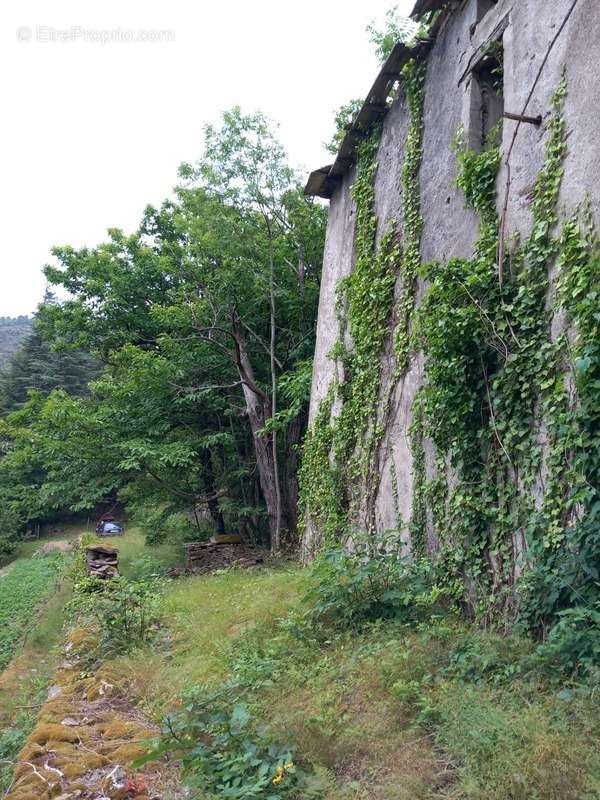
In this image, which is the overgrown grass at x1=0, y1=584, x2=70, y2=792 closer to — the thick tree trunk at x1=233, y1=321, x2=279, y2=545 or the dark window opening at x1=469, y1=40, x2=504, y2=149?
the thick tree trunk at x1=233, y1=321, x2=279, y2=545

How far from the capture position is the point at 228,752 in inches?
131

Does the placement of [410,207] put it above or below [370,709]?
above

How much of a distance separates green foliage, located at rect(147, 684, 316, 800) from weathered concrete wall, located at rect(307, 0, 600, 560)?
2.91m

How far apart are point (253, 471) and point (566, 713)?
35.6ft

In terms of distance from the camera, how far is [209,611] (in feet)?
23.1

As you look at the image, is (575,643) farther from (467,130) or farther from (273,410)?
(273,410)

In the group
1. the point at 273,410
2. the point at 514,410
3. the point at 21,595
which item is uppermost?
the point at 514,410

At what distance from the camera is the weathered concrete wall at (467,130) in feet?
14.9

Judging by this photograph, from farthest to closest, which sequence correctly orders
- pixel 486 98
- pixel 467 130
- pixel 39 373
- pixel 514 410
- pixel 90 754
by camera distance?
1. pixel 39 373
2. pixel 486 98
3. pixel 467 130
4. pixel 514 410
5. pixel 90 754

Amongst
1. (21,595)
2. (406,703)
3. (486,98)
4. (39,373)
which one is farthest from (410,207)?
(39,373)

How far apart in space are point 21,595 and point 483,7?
16.0 meters

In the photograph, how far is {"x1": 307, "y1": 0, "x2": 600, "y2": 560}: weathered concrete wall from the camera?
4.53m

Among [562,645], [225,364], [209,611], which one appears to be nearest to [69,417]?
[225,364]

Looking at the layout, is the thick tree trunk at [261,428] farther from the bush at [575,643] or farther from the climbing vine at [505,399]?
the bush at [575,643]
